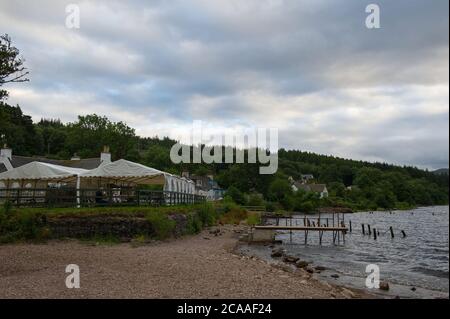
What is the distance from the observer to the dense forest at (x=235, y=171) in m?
75.6

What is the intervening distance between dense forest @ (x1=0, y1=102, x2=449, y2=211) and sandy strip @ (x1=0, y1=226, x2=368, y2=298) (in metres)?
5.70

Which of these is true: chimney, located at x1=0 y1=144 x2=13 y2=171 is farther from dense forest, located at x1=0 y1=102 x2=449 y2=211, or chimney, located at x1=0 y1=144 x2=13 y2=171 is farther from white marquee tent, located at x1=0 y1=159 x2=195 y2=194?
white marquee tent, located at x1=0 y1=159 x2=195 y2=194

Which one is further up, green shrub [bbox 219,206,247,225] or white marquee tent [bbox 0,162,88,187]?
white marquee tent [bbox 0,162,88,187]

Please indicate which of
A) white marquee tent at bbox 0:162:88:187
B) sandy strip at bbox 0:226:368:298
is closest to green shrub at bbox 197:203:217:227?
white marquee tent at bbox 0:162:88:187

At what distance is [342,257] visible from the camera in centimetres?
2766

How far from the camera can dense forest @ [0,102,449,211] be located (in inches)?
2975

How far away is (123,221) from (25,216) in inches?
191

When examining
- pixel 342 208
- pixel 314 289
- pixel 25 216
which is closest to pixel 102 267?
pixel 314 289

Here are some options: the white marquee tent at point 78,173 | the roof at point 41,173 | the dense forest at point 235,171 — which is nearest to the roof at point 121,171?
the white marquee tent at point 78,173

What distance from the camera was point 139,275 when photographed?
1363 centimetres

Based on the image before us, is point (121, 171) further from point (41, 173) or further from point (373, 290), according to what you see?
point (373, 290)

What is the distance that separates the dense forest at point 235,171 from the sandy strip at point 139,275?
570cm

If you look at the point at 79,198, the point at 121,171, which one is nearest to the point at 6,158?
the point at 121,171
